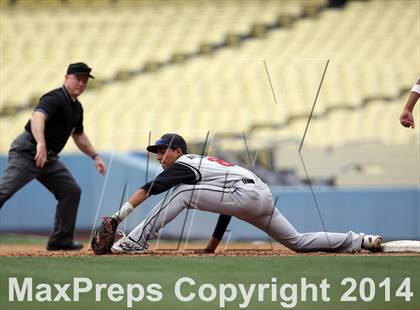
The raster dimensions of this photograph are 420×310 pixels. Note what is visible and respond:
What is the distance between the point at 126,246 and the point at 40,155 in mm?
995

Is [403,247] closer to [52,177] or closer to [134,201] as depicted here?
[134,201]

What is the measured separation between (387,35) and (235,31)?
3.33 meters

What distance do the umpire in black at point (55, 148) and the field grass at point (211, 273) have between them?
4.14 ft

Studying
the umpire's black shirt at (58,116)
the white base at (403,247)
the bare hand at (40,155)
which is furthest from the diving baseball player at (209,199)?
the umpire's black shirt at (58,116)

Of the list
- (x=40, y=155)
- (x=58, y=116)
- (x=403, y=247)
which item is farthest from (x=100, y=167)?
(x=403, y=247)

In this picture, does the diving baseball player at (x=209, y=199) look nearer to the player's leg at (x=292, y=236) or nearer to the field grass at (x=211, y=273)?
the player's leg at (x=292, y=236)

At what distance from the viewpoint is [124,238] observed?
24.8 ft

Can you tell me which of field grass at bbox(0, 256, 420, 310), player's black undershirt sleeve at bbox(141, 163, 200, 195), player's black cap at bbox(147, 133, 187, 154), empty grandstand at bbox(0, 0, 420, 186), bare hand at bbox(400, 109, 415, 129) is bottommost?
field grass at bbox(0, 256, 420, 310)

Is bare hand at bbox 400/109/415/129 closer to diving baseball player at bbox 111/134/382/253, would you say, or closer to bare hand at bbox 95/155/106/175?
diving baseball player at bbox 111/134/382/253

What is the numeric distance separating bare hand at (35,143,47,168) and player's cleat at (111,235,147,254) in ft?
2.85

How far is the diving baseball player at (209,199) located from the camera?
736 centimetres

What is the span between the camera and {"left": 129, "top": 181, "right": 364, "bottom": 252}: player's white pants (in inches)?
290

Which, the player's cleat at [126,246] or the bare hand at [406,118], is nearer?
the bare hand at [406,118]

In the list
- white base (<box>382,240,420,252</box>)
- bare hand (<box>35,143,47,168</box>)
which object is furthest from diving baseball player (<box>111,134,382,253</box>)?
bare hand (<box>35,143,47,168</box>)
